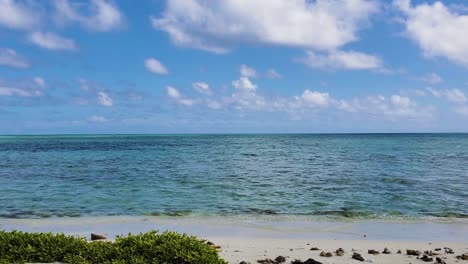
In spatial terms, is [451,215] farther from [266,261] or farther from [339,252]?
[266,261]

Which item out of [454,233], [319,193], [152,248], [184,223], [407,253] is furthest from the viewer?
[319,193]

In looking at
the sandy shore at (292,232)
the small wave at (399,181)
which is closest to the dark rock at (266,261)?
the sandy shore at (292,232)

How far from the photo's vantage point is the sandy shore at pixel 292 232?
12.2 m

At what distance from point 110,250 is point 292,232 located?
8.23 metres

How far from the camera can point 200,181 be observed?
107ft

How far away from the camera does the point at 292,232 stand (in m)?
16.0

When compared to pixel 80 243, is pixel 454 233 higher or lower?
lower

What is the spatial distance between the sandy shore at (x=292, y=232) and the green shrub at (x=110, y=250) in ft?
8.24

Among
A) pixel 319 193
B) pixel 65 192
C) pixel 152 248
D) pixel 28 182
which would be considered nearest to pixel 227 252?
pixel 152 248

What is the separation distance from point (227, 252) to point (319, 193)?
14602 mm

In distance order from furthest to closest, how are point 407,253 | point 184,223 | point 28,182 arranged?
point 28,182 < point 184,223 < point 407,253

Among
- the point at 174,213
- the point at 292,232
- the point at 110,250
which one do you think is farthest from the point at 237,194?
the point at 110,250

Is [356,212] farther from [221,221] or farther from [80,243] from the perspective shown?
[80,243]

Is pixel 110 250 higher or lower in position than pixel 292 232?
higher
